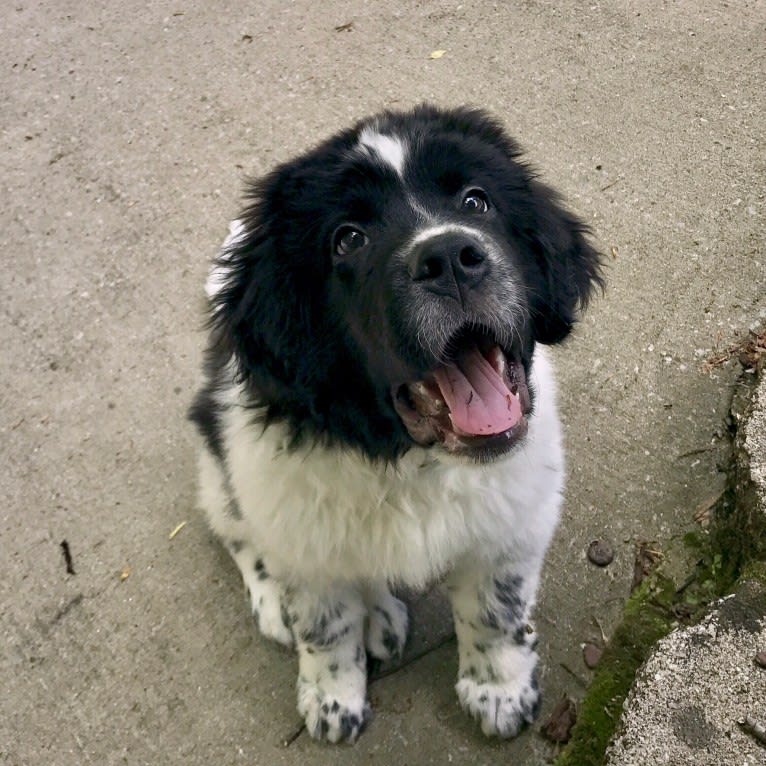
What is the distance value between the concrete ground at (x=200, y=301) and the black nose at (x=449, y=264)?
4.01ft

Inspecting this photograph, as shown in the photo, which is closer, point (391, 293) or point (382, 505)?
point (391, 293)

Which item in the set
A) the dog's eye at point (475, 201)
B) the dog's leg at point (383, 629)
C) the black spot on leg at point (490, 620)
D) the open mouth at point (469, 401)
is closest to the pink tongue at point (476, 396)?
the open mouth at point (469, 401)

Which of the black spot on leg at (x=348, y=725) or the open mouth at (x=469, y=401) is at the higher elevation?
the open mouth at (x=469, y=401)

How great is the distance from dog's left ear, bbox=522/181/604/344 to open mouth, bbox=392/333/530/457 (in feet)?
0.61

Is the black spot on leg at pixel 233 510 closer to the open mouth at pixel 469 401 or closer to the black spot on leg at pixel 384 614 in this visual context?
the black spot on leg at pixel 384 614

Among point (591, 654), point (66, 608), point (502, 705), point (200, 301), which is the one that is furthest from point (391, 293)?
point (200, 301)

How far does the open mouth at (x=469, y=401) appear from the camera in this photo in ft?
6.09

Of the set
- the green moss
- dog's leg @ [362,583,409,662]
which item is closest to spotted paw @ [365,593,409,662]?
dog's leg @ [362,583,409,662]

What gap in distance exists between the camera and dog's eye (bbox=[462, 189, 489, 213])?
6.33 feet

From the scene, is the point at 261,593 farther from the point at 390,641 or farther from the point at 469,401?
the point at 469,401

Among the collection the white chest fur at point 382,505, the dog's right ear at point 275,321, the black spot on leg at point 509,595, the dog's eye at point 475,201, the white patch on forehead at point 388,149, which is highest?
the white patch on forehead at point 388,149

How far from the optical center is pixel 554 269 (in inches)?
81.1

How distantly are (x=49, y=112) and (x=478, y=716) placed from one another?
353 cm

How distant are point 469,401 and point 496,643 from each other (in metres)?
0.81
